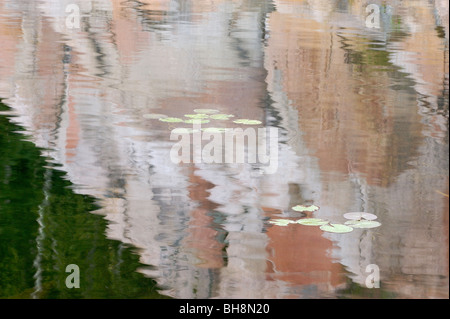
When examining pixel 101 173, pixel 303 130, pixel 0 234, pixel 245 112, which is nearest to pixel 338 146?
pixel 303 130

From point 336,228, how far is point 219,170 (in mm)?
1097

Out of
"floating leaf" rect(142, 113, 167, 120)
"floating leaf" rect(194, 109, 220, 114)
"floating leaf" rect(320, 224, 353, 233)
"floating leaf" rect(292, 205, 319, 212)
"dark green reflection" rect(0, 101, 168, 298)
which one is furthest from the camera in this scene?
"floating leaf" rect(194, 109, 220, 114)

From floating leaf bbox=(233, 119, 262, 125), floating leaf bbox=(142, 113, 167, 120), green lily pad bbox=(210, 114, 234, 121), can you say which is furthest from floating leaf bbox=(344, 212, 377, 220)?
floating leaf bbox=(142, 113, 167, 120)

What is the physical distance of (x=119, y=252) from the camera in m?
3.83

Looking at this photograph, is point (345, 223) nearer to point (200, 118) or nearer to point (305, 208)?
point (305, 208)

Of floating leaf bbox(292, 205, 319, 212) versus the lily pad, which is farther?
floating leaf bbox(292, 205, 319, 212)

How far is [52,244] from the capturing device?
392 centimetres

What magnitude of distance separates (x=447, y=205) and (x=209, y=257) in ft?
4.73

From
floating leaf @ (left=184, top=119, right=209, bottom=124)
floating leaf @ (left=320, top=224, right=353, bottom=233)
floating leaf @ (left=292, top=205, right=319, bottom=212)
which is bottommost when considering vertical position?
floating leaf @ (left=320, top=224, right=353, bottom=233)

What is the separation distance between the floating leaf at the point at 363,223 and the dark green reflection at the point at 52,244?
1121mm

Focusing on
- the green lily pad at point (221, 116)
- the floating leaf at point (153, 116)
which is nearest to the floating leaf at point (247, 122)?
the green lily pad at point (221, 116)

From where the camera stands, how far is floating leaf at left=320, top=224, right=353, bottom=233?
161 inches

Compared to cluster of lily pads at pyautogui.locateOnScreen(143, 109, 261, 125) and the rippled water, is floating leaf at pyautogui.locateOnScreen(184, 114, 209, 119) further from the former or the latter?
the rippled water

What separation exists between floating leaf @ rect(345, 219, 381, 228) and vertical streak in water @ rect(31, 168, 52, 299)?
1.50 m
